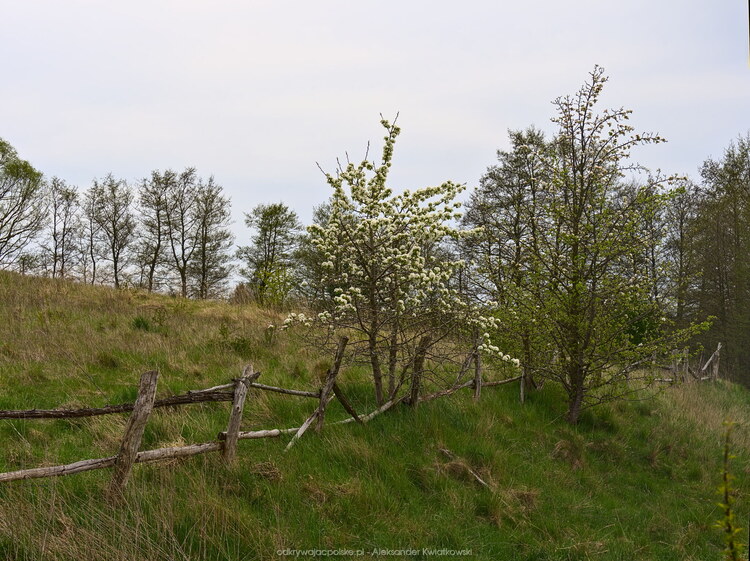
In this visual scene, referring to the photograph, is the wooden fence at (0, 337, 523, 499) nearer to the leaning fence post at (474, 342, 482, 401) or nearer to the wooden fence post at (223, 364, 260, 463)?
the wooden fence post at (223, 364, 260, 463)

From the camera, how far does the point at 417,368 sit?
302 inches

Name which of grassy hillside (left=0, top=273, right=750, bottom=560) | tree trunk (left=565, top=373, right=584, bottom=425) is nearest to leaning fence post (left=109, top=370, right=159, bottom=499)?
grassy hillside (left=0, top=273, right=750, bottom=560)

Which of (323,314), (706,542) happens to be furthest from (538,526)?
(323,314)

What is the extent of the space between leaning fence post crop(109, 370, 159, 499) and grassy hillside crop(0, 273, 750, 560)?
0.50 feet

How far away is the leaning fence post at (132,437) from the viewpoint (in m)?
4.57

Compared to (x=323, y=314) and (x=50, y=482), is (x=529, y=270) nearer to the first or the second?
(x=323, y=314)

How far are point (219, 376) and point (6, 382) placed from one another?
3041mm

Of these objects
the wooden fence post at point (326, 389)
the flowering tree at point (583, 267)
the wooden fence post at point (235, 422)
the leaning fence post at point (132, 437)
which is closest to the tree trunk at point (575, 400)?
the flowering tree at point (583, 267)

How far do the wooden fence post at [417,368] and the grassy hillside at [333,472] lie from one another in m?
0.31

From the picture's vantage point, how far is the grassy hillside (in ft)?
14.0

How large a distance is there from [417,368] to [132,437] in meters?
4.09

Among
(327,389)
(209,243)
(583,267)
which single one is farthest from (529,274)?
(209,243)

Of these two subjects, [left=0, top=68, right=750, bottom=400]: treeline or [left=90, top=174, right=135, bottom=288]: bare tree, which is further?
[left=90, top=174, right=135, bottom=288]: bare tree

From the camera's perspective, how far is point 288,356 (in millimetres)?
10312
